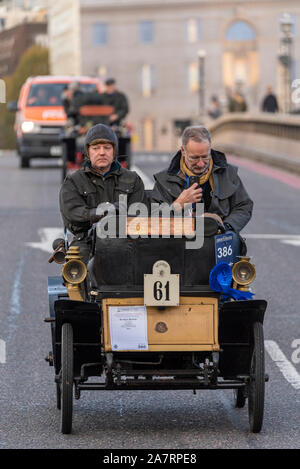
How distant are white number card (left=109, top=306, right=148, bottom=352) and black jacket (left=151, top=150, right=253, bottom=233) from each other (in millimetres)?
858

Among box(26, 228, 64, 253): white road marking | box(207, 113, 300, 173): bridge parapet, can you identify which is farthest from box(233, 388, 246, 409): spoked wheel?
box(207, 113, 300, 173): bridge parapet

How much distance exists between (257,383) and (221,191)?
4.04ft

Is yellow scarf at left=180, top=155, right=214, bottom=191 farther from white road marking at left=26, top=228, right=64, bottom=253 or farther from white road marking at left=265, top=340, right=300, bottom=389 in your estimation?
white road marking at left=26, top=228, right=64, bottom=253

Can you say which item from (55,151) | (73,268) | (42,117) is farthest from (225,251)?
(42,117)

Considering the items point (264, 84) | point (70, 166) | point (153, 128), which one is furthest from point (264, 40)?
point (70, 166)

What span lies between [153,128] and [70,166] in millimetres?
95205

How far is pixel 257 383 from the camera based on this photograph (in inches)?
274

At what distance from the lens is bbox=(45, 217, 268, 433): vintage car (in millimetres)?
7059

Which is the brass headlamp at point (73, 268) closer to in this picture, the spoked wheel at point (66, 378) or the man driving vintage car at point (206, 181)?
the spoked wheel at point (66, 378)

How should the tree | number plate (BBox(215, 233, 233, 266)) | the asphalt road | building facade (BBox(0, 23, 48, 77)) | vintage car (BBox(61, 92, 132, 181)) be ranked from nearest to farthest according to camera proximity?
the asphalt road
number plate (BBox(215, 233, 233, 266))
vintage car (BBox(61, 92, 132, 181))
the tree
building facade (BBox(0, 23, 48, 77))

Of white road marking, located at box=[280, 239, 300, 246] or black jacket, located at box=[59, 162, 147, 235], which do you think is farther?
white road marking, located at box=[280, 239, 300, 246]

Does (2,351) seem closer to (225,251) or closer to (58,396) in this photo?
(58,396)

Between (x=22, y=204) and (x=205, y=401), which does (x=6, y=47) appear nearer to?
(x=22, y=204)
